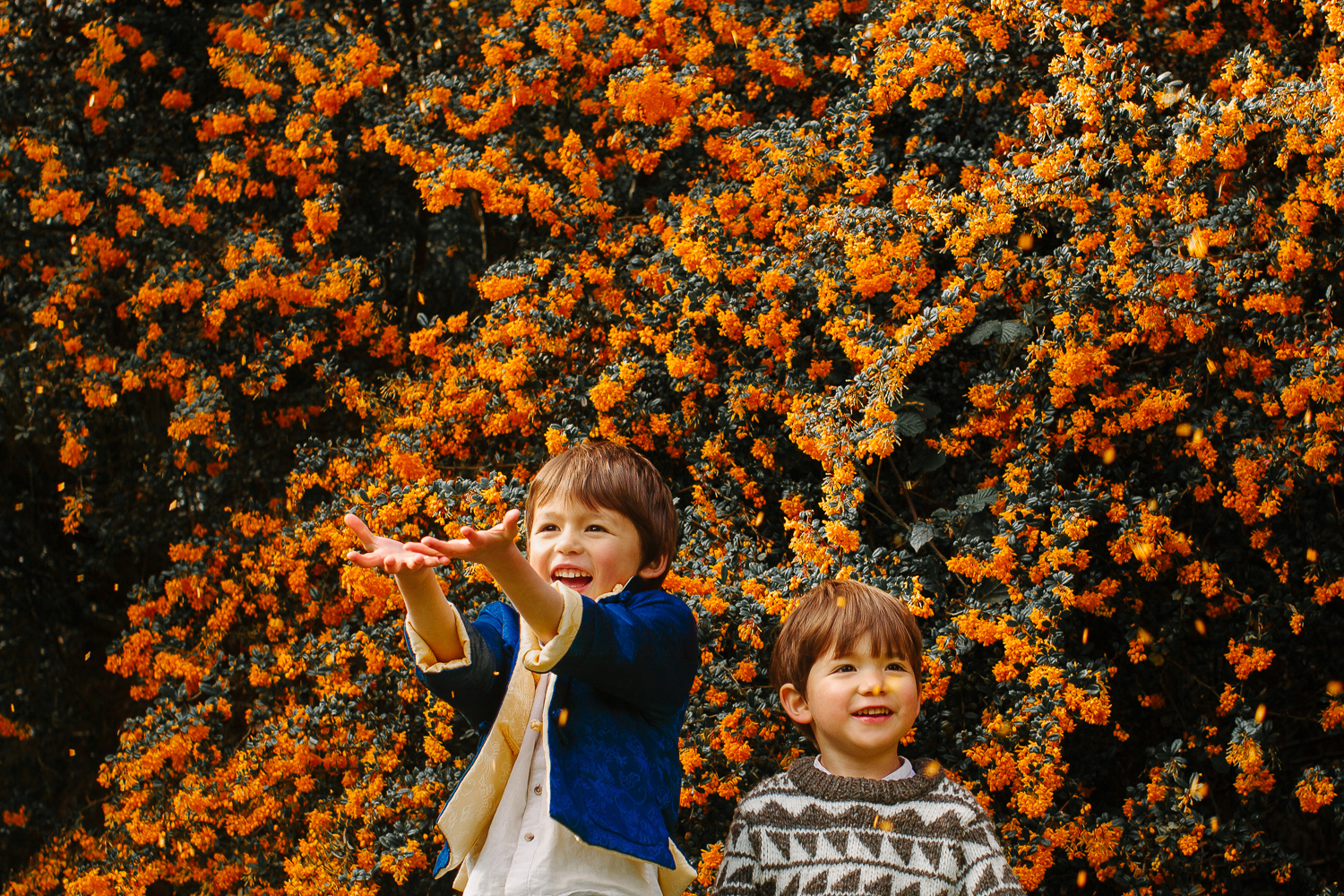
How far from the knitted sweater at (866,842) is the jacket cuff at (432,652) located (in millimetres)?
557

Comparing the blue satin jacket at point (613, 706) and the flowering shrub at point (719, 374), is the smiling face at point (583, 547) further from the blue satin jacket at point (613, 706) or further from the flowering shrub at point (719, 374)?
the flowering shrub at point (719, 374)

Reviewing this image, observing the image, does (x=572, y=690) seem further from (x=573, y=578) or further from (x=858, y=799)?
(x=858, y=799)

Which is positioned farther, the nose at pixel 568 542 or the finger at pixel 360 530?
the nose at pixel 568 542

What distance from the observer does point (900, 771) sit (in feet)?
5.48

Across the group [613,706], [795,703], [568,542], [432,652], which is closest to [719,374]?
[795,703]

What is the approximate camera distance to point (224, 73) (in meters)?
3.80

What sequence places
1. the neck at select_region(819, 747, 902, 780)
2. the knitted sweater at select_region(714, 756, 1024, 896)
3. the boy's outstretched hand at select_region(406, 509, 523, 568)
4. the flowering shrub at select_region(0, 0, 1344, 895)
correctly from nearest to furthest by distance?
the boy's outstretched hand at select_region(406, 509, 523, 568) → the knitted sweater at select_region(714, 756, 1024, 896) → the neck at select_region(819, 747, 902, 780) → the flowering shrub at select_region(0, 0, 1344, 895)

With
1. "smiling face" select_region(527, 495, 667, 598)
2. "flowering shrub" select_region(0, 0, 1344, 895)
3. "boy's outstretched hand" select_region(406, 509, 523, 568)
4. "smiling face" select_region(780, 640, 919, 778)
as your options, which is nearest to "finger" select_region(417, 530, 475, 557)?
"boy's outstretched hand" select_region(406, 509, 523, 568)

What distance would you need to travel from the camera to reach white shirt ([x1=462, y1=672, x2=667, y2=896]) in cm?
142

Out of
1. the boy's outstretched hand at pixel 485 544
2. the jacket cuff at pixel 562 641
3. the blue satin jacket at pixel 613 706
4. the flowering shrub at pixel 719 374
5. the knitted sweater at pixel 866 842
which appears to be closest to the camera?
the boy's outstretched hand at pixel 485 544

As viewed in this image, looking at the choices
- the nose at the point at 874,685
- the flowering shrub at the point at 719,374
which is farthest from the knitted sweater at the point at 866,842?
the flowering shrub at the point at 719,374

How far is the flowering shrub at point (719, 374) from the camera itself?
2482 mm

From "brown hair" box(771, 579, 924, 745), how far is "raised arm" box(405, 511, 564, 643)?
21.7 inches

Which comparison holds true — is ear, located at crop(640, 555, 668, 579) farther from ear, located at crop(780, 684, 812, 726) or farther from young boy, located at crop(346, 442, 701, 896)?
ear, located at crop(780, 684, 812, 726)
